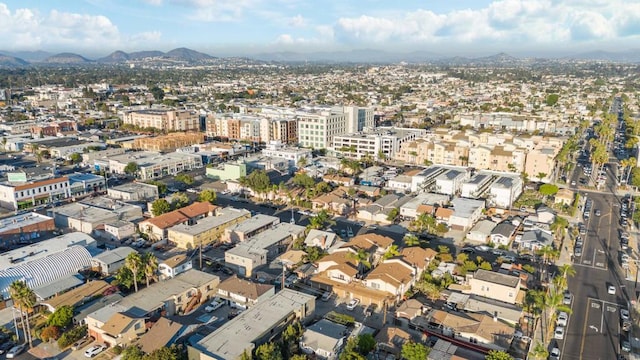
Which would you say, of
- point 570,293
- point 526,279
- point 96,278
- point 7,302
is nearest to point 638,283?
point 570,293

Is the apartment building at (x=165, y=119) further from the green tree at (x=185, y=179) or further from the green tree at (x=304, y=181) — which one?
the green tree at (x=304, y=181)

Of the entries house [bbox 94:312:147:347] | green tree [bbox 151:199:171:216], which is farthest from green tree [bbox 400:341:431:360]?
green tree [bbox 151:199:171:216]

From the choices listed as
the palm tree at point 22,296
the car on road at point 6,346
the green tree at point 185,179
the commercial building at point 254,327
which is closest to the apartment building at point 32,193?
the green tree at point 185,179

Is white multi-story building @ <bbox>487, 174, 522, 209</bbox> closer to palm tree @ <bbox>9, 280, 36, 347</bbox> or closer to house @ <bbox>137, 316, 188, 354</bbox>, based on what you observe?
house @ <bbox>137, 316, 188, 354</bbox>

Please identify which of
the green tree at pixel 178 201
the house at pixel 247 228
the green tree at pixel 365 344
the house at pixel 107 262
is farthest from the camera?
the green tree at pixel 178 201

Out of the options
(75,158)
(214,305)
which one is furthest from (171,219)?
(75,158)
